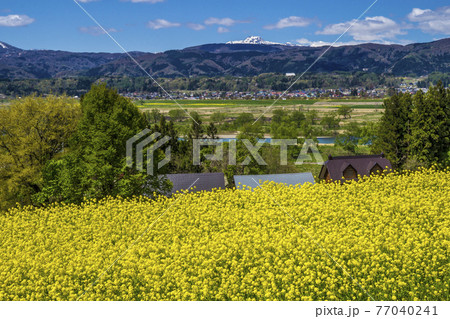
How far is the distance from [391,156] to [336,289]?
39.7 meters

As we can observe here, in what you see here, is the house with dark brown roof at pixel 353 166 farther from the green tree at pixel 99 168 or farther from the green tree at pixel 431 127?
the green tree at pixel 99 168

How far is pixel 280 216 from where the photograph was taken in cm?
1969

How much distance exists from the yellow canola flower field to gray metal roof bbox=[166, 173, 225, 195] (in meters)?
9.25

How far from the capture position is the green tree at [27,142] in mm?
28250

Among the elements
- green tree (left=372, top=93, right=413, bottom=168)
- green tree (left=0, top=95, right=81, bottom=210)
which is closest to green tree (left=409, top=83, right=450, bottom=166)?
green tree (left=372, top=93, right=413, bottom=168)

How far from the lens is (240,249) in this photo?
15.7 metres

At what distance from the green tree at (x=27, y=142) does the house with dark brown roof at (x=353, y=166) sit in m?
25.1

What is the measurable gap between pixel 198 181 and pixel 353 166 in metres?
16.9

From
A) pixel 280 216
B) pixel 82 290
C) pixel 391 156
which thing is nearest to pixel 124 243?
pixel 82 290

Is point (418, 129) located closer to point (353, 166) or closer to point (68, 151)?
point (353, 166)

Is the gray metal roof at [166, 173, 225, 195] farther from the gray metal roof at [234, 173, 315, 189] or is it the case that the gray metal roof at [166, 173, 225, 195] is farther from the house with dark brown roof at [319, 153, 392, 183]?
the house with dark brown roof at [319, 153, 392, 183]

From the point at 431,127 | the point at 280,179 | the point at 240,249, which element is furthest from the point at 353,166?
the point at 240,249

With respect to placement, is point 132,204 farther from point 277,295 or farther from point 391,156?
point 391,156

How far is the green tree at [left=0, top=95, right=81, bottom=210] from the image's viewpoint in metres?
28.2
